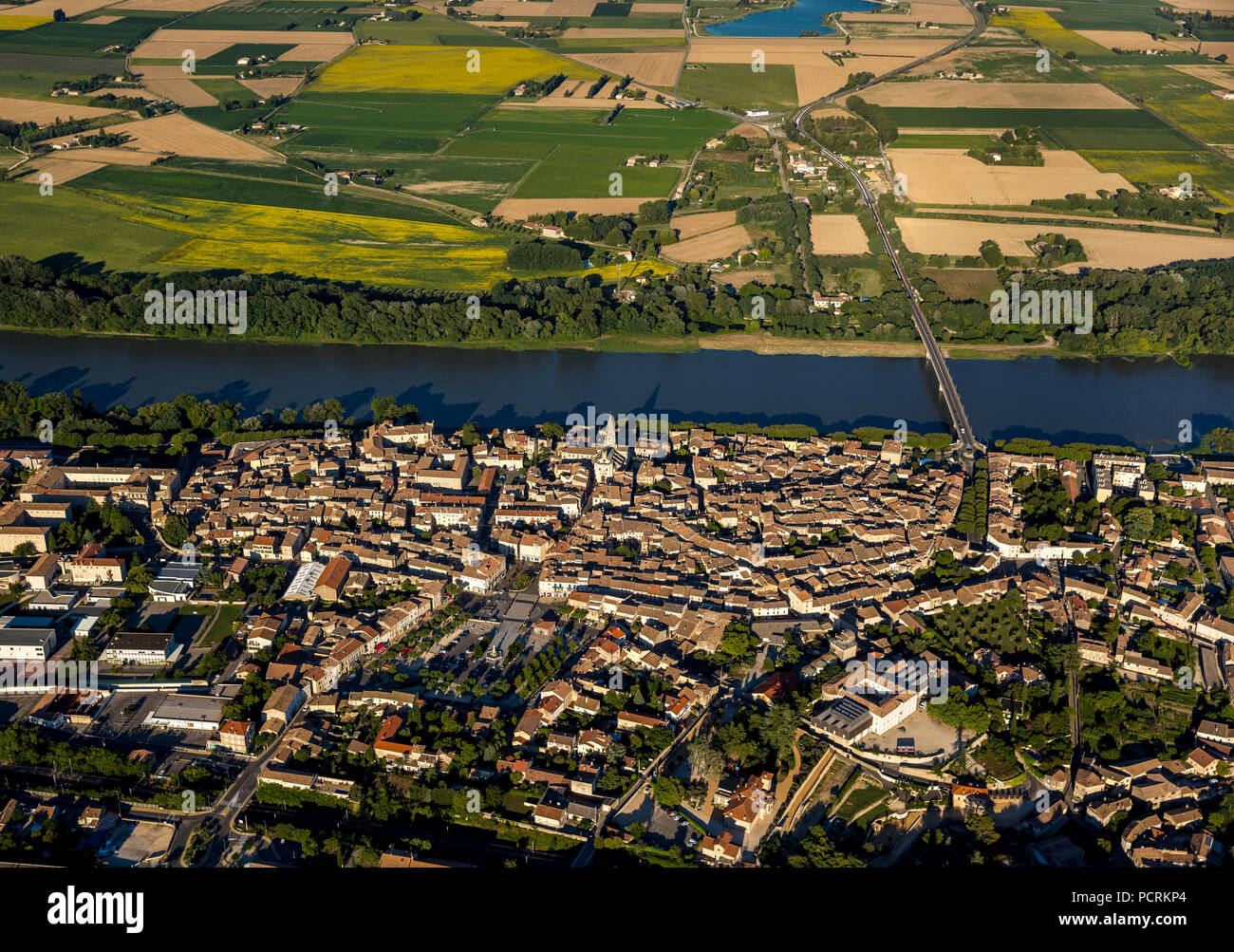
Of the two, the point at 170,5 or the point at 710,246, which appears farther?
the point at 170,5

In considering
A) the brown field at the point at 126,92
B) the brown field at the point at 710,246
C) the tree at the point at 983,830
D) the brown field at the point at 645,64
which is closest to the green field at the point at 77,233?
the brown field at the point at 126,92

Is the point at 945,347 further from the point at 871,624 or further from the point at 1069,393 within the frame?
the point at 871,624

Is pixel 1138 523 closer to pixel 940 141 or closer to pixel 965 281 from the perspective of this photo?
pixel 965 281

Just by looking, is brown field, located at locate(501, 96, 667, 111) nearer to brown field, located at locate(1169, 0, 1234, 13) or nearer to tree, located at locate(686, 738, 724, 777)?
brown field, located at locate(1169, 0, 1234, 13)

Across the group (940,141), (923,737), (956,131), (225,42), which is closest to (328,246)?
(940,141)

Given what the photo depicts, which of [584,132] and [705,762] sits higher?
[584,132]

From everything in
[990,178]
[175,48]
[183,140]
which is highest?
[175,48]

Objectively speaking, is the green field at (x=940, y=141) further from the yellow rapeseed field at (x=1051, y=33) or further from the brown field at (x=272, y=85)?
the brown field at (x=272, y=85)
